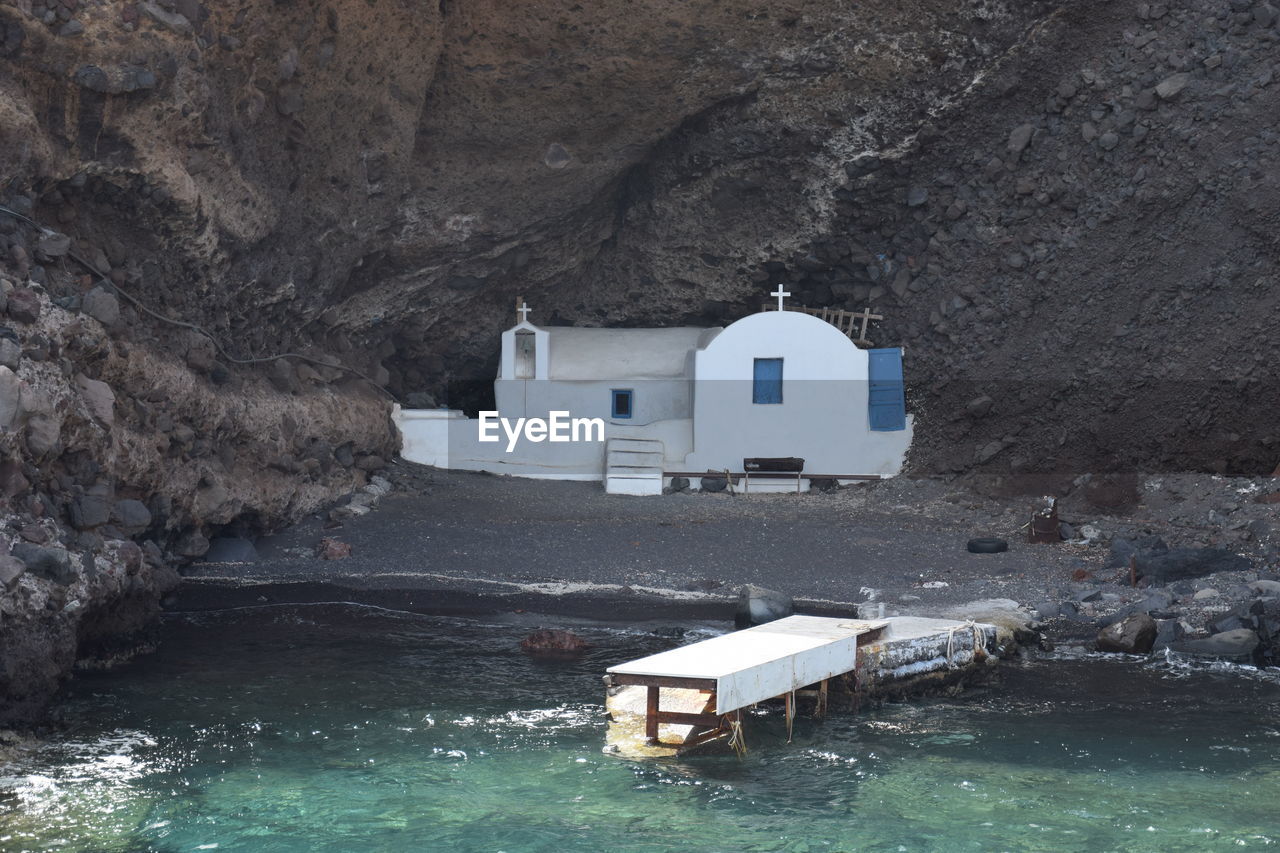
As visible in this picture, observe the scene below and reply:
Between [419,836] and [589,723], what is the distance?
2.70m

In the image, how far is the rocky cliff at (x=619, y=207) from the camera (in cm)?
1593

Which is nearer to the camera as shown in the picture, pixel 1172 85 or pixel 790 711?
pixel 790 711

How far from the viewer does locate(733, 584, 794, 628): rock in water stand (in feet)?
47.7

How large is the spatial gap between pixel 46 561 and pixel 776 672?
22.7 feet

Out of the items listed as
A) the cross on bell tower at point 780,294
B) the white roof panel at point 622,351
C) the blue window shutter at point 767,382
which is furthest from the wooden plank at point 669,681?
the white roof panel at point 622,351

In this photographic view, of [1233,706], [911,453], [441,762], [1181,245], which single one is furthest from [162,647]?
[1181,245]

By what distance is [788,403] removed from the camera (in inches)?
930

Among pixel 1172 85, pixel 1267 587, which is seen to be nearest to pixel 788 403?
pixel 1172 85

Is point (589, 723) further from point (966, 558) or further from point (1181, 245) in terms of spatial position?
point (1181, 245)

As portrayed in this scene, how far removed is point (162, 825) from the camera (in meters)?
8.83

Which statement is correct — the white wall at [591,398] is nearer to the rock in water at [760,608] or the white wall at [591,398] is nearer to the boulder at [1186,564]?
the rock in water at [760,608]

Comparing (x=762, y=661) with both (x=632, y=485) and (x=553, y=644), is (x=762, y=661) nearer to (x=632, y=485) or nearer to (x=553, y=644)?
(x=553, y=644)

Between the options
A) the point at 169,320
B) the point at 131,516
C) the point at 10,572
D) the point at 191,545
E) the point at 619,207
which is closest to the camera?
the point at 10,572

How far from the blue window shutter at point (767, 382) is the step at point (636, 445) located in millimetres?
1999
